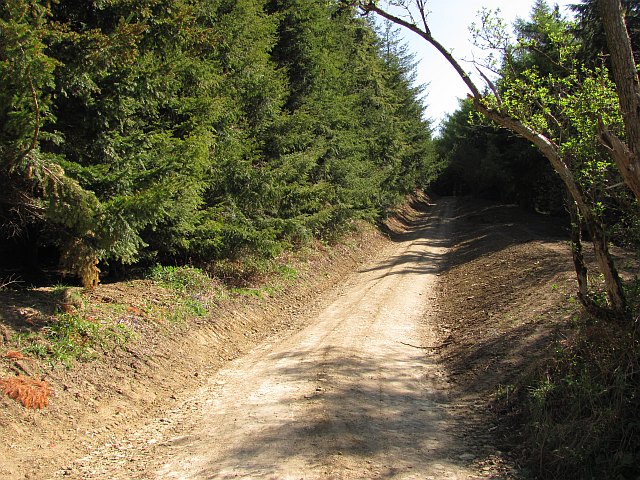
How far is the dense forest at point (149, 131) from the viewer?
6.66 m

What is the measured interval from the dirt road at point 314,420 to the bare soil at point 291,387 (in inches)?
→ 1.0

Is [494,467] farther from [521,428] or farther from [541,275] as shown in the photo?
[541,275]

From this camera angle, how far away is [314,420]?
586 cm

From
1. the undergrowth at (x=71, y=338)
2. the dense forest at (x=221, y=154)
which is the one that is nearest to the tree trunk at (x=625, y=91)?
the dense forest at (x=221, y=154)

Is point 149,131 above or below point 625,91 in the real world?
above

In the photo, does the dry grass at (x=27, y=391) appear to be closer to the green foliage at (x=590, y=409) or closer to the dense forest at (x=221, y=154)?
the dense forest at (x=221, y=154)

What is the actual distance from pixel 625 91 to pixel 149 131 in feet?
26.6

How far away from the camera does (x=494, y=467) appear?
4.89 metres

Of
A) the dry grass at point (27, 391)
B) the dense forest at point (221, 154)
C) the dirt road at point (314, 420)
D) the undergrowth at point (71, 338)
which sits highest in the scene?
the dense forest at point (221, 154)

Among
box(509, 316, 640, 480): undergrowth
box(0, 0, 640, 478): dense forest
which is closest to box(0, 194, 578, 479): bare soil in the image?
box(509, 316, 640, 480): undergrowth

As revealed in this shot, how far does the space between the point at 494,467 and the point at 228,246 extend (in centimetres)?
819

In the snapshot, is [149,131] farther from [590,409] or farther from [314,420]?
[590,409]

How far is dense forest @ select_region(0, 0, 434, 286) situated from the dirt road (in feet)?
9.49

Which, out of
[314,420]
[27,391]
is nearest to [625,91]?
[314,420]
